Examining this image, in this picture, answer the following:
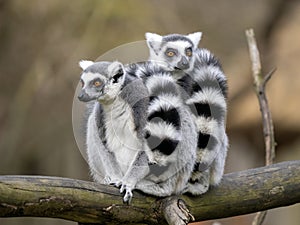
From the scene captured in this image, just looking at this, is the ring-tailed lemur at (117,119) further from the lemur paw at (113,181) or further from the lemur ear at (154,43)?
the lemur ear at (154,43)

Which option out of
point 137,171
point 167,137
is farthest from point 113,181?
point 167,137

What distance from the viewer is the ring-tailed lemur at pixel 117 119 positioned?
330 centimetres

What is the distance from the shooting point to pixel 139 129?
3311mm

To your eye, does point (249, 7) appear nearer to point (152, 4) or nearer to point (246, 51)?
point (246, 51)

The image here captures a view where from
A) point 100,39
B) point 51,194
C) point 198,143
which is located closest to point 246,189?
point 198,143

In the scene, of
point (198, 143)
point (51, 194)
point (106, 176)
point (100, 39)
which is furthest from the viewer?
point (100, 39)

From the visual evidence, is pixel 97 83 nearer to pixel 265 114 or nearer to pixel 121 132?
pixel 121 132

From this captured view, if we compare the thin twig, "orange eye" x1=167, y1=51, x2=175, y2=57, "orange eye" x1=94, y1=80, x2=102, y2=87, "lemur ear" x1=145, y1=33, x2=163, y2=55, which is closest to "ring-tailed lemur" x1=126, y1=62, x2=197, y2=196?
"orange eye" x1=94, y1=80, x2=102, y2=87

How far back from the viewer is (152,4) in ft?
27.2

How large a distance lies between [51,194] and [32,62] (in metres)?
5.70

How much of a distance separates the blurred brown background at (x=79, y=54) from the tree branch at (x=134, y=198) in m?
4.59

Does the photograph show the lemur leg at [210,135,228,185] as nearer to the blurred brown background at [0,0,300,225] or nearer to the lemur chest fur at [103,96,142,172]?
the lemur chest fur at [103,96,142,172]

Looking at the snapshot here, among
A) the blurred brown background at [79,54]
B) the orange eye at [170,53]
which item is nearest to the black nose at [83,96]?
the orange eye at [170,53]

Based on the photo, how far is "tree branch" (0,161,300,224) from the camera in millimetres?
2680
